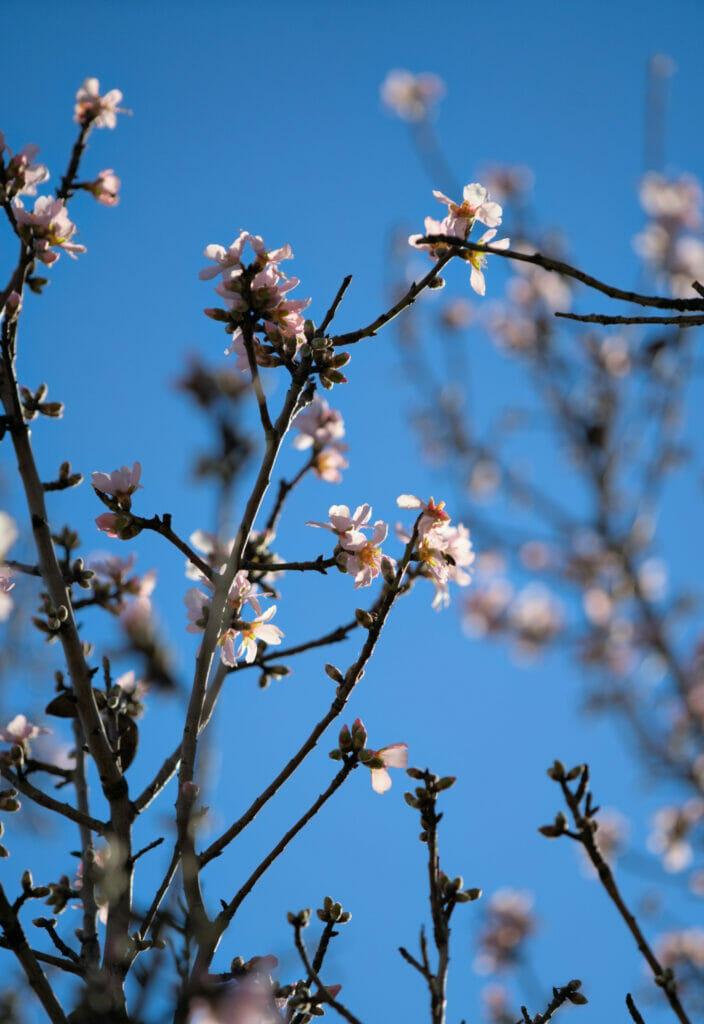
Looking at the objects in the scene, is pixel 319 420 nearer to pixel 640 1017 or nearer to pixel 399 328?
pixel 640 1017

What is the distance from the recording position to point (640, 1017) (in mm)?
1452

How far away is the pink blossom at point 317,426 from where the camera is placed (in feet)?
8.98

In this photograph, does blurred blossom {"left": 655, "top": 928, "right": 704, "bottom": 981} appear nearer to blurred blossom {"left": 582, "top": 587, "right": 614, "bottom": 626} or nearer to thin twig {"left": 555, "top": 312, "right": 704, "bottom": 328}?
blurred blossom {"left": 582, "top": 587, "right": 614, "bottom": 626}

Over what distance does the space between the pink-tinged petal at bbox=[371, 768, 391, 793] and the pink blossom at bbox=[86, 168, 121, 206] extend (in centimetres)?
226

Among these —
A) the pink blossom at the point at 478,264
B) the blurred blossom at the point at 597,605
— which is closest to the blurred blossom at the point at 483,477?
the blurred blossom at the point at 597,605

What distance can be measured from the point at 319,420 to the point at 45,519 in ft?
3.39

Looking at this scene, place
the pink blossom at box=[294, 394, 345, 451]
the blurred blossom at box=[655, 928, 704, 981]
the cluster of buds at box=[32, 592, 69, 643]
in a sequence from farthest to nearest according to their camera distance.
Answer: the blurred blossom at box=[655, 928, 704, 981]
the pink blossom at box=[294, 394, 345, 451]
the cluster of buds at box=[32, 592, 69, 643]

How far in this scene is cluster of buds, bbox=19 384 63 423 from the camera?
2.27 m

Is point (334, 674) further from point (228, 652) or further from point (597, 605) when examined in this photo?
point (597, 605)

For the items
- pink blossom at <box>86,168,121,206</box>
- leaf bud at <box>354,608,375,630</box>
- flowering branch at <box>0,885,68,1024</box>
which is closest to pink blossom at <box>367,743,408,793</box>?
leaf bud at <box>354,608,375,630</box>

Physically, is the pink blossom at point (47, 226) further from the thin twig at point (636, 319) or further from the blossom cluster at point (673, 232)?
the blossom cluster at point (673, 232)

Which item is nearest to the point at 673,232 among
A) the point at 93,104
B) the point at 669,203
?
the point at 669,203

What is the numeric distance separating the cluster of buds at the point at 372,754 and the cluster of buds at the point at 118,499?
0.73 m

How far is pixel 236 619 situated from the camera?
6.63 feet
